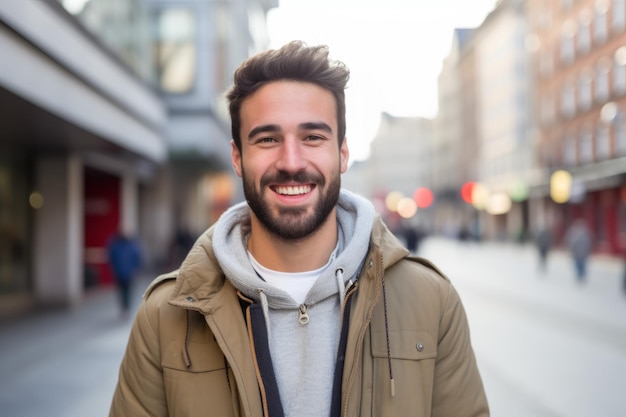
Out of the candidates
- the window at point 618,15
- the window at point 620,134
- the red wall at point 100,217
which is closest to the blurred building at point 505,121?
the window at point 620,134

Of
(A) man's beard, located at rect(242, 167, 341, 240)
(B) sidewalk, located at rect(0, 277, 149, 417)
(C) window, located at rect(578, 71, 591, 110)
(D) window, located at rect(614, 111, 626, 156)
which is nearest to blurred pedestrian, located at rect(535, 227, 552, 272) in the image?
(D) window, located at rect(614, 111, 626, 156)

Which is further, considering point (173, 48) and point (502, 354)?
point (173, 48)

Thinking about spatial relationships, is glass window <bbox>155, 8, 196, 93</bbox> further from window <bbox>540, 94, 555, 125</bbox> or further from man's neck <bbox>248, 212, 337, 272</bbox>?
window <bbox>540, 94, 555, 125</bbox>

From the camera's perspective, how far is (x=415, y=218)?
96.7 m

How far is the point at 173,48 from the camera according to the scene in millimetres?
22531

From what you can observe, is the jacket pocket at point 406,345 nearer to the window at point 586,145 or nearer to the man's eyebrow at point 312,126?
the man's eyebrow at point 312,126

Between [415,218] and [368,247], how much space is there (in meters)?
95.7

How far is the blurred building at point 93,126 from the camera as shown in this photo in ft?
32.3

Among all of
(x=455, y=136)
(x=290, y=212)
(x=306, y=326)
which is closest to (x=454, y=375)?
(x=306, y=326)

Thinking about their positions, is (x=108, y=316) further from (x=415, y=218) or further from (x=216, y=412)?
(x=415, y=218)

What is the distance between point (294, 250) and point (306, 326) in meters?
0.26

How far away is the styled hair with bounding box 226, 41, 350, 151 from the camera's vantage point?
2061 millimetres

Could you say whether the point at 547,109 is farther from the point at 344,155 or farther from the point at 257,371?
the point at 257,371

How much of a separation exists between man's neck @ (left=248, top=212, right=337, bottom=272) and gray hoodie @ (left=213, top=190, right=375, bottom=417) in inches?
2.8
